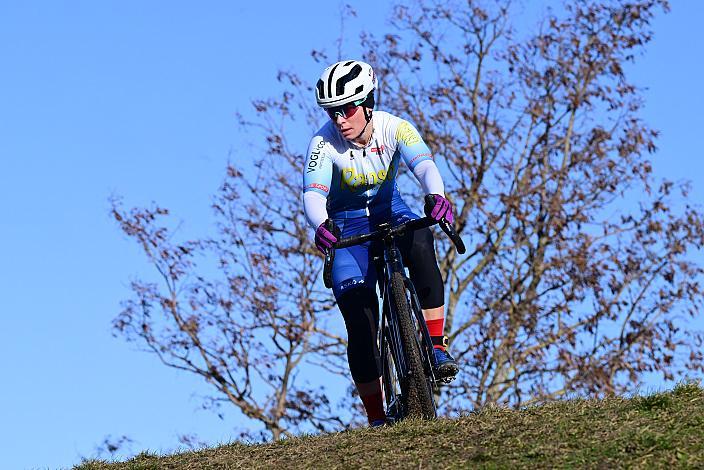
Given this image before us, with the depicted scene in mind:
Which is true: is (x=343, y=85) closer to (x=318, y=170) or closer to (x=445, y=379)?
(x=318, y=170)

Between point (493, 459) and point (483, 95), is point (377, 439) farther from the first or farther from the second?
point (483, 95)

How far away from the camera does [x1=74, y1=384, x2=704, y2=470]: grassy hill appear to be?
716 cm

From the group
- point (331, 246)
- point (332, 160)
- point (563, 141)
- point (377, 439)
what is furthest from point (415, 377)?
point (563, 141)

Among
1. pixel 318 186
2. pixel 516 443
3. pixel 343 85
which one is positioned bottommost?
pixel 516 443

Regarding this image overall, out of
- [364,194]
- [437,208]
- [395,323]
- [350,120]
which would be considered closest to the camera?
[437,208]

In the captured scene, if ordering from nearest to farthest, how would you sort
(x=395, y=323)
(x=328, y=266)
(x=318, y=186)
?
(x=328, y=266), (x=395, y=323), (x=318, y=186)

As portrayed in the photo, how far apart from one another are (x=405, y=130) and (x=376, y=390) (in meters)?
1.97

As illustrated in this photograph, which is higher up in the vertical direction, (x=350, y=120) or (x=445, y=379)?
(x=350, y=120)

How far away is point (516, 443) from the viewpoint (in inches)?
296

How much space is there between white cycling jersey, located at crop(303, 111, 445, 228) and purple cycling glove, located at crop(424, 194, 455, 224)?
438 mm

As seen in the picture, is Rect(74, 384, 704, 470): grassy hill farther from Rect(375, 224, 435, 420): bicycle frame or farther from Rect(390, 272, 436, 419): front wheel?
Rect(375, 224, 435, 420): bicycle frame

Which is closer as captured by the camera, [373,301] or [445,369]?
[445,369]

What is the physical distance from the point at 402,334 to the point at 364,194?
1291 mm

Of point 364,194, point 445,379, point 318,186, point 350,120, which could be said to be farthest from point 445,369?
point 350,120
